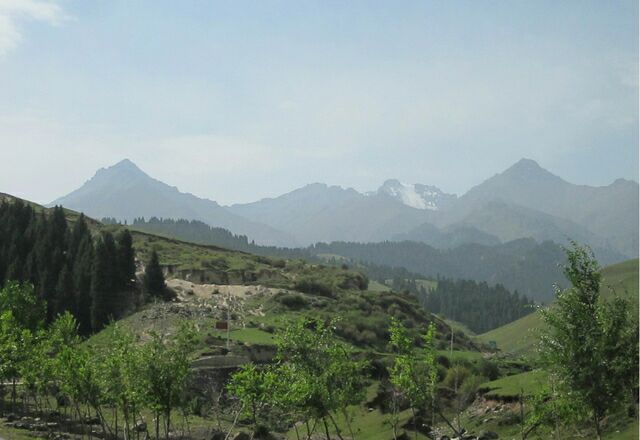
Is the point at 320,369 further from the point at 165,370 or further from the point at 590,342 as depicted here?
the point at 590,342

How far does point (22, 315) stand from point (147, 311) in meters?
42.2

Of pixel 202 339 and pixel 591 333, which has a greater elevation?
pixel 591 333

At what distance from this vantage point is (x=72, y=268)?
126 meters

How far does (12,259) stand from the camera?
408ft

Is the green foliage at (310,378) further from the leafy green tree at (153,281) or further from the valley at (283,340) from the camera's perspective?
the leafy green tree at (153,281)

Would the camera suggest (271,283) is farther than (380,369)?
Yes

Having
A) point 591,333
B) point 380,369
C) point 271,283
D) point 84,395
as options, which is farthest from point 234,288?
point 591,333

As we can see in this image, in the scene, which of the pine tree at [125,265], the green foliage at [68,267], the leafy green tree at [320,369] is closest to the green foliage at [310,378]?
the leafy green tree at [320,369]

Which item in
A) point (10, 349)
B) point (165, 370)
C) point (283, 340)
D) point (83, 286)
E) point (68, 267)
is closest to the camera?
point (165, 370)

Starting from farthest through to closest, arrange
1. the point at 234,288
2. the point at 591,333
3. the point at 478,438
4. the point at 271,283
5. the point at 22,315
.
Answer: the point at 271,283, the point at 234,288, the point at 22,315, the point at 478,438, the point at 591,333

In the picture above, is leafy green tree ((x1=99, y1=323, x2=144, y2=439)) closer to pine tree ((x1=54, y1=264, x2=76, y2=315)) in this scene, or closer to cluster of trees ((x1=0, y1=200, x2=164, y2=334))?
cluster of trees ((x1=0, y1=200, x2=164, y2=334))

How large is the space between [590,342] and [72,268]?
377ft

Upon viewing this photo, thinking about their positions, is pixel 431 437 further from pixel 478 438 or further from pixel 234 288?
pixel 234 288

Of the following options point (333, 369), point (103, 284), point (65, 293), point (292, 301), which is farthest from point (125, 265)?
point (333, 369)
